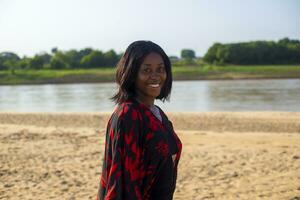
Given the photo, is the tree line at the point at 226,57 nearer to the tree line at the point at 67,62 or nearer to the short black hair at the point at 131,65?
the tree line at the point at 67,62

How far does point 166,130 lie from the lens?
75.2 inches

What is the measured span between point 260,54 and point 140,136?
64740 millimetres

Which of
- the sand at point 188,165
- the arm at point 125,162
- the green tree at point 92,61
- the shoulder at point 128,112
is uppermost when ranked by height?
the green tree at point 92,61

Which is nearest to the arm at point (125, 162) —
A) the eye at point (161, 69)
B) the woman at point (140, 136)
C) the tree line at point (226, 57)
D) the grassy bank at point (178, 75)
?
the woman at point (140, 136)

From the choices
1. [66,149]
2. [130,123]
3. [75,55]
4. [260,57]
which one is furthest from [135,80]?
[75,55]

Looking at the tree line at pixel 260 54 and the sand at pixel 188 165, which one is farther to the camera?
the tree line at pixel 260 54

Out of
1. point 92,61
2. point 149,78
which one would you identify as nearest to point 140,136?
point 149,78

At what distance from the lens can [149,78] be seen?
1921mm

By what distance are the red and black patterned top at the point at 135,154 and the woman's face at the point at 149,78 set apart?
0.24 ft

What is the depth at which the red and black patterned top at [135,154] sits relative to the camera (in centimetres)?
179

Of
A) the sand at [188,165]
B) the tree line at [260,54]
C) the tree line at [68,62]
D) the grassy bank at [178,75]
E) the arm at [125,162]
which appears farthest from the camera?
the tree line at [68,62]

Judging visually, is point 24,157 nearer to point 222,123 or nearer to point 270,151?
point 270,151

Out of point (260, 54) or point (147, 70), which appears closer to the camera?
point (147, 70)

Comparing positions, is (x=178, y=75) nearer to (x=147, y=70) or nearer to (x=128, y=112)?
(x=147, y=70)
